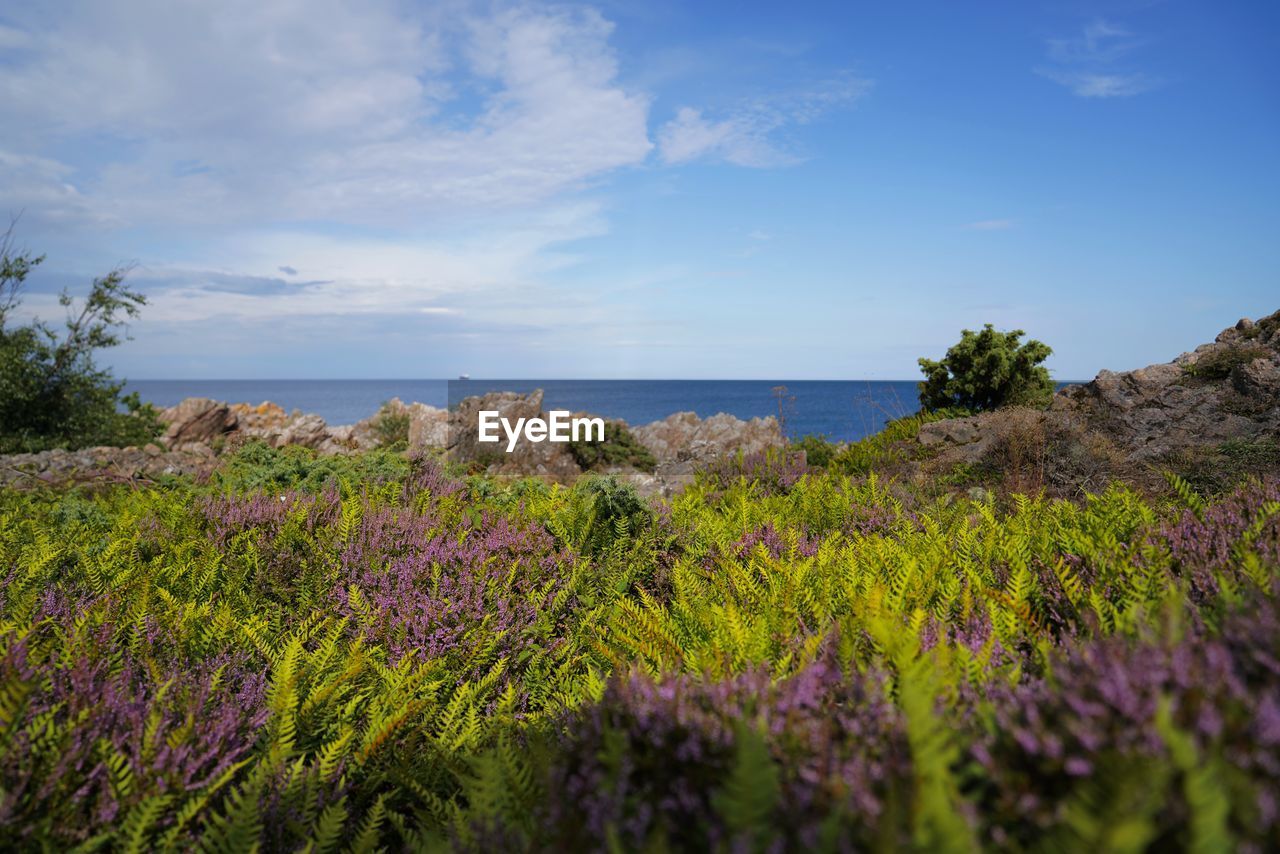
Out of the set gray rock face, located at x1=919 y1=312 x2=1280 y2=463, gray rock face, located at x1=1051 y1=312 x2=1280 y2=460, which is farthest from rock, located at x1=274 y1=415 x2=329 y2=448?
gray rock face, located at x1=1051 y1=312 x2=1280 y2=460

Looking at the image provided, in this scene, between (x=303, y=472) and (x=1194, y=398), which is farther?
Result: (x=1194, y=398)

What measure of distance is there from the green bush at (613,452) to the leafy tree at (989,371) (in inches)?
298

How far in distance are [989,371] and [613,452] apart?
30.7 ft

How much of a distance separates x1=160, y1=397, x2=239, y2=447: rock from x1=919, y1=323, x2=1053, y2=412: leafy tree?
2668 centimetres

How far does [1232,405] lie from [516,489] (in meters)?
8.15

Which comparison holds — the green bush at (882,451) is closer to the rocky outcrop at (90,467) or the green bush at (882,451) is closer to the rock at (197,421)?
the rocky outcrop at (90,467)

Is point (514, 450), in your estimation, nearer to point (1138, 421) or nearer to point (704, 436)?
point (704, 436)

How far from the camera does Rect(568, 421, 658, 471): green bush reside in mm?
18859

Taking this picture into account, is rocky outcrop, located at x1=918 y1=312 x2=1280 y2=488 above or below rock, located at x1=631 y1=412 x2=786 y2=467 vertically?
above

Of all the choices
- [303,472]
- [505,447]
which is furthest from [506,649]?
[505,447]

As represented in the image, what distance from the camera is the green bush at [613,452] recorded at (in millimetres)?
18859

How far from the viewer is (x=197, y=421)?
98.9ft

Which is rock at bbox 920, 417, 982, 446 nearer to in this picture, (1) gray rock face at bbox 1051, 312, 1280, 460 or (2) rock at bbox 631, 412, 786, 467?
(1) gray rock face at bbox 1051, 312, 1280, 460

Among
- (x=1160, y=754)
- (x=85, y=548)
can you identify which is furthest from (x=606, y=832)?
(x=85, y=548)
